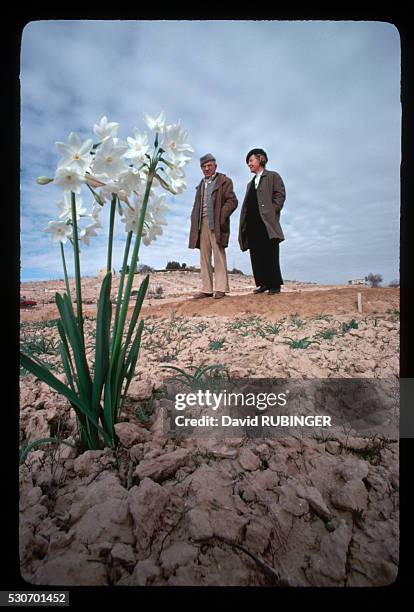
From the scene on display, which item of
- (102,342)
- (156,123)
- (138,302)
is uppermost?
(156,123)

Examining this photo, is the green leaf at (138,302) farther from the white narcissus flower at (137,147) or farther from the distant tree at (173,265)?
the white narcissus flower at (137,147)

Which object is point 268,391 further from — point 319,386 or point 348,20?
point 348,20

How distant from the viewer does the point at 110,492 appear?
70 centimetres

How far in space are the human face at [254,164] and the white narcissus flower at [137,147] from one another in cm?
30

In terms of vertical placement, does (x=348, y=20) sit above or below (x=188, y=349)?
above

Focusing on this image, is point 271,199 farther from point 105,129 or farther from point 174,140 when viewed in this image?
point 105,129

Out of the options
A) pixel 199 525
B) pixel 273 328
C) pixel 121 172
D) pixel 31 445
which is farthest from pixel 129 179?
pixel 199 525

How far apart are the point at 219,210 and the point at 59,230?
1.48 ft

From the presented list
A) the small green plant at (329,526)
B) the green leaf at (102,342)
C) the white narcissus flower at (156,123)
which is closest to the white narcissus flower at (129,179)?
the white narcissus flower at (156,123)

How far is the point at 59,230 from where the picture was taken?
826 mm

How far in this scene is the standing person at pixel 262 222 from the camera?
893 mm

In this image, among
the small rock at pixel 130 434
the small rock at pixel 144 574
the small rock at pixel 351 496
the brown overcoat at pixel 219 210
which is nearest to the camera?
the small rock at pixel 144 574

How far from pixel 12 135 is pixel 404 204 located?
108 cm
